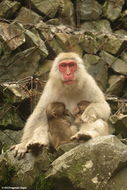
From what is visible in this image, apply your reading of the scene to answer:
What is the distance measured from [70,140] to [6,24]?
204 inches

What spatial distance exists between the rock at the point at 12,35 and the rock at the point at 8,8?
1.60 metres

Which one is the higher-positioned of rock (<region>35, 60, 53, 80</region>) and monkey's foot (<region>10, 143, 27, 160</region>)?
monkey's foot (<region>10, 143, 27, 160</region>)

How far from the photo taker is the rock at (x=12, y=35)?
1003 cm

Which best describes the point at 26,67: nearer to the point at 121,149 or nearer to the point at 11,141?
the point at 11,141

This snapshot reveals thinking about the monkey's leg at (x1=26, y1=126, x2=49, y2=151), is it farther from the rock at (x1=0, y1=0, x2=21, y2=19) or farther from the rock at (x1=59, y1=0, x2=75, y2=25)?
the rock at (x1=59, y1=0, x2=75, y2=25)

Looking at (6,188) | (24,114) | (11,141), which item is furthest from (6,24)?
(6,188)

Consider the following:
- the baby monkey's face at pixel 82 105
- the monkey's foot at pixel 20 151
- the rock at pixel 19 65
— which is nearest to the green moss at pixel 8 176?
the monkey's foot at pixel 20 151

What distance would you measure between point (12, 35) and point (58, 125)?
14.4ft

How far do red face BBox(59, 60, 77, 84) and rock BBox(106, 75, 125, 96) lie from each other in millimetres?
4640

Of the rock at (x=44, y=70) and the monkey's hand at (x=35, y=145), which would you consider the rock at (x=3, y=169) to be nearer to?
the monkey's hand at (x=35, y=145)

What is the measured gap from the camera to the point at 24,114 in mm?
9797

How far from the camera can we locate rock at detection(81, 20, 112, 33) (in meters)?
13.0

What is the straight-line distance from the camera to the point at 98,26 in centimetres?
1320

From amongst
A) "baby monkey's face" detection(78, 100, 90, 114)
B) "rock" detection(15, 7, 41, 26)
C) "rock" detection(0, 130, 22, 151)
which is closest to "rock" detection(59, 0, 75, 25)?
"rock" detection(15, 7, 41, 26)
